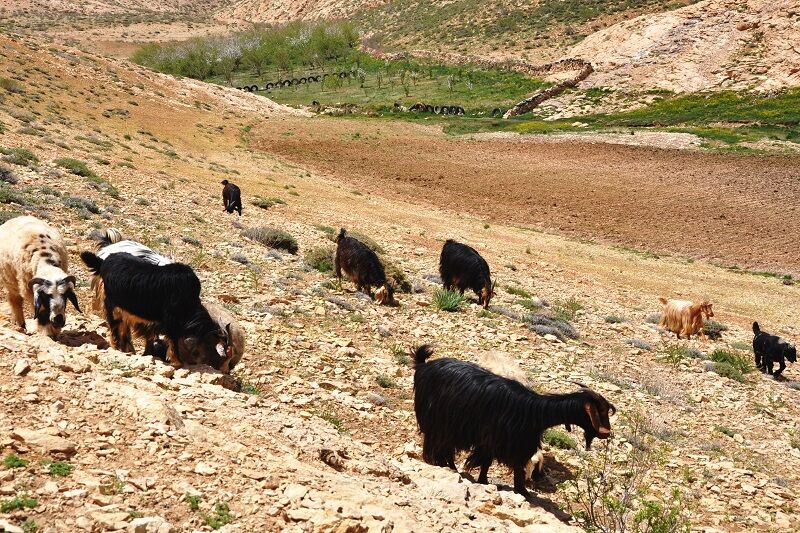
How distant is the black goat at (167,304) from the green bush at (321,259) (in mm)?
7815

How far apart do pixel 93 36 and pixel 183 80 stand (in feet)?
232

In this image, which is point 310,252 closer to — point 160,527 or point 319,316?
point 319,316

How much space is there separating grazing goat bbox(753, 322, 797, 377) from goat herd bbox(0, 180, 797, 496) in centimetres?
872

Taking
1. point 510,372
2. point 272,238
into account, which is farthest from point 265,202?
point 510,372

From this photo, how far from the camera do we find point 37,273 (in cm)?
709

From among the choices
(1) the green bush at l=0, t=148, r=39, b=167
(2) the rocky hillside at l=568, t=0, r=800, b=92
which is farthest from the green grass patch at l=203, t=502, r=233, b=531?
(2) the rocky hillside at l=568, t=0, r=800, b=92

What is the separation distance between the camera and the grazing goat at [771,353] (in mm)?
13414

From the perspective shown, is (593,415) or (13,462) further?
(593,415)

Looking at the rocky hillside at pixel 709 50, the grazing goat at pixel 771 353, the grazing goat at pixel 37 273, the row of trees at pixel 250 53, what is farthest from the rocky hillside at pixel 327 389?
the row of trees at pixel 250 53

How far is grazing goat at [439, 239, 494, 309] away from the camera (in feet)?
47.9

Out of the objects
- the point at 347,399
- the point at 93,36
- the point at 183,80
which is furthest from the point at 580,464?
the point at 93,36

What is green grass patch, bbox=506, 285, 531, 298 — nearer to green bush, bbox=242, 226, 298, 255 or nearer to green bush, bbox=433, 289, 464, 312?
green bush, bbox=433, 289, 464, 312

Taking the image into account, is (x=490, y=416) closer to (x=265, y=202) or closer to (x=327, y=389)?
(x=327, y=389)

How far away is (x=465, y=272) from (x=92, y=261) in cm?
916
